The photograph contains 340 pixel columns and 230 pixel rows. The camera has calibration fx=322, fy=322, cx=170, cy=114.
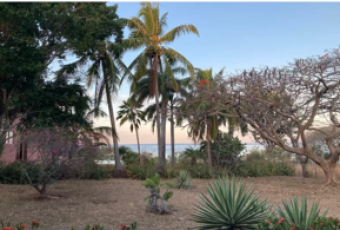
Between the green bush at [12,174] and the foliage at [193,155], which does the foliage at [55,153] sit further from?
the foliage at [193,155]

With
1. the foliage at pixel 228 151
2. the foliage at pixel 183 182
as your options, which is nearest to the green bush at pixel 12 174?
the foliage at pixel 183 182

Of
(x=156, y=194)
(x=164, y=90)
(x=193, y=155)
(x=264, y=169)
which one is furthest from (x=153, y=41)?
(x=156, y=194)

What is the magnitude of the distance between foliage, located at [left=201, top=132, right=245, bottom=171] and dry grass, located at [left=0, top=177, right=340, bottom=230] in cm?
574

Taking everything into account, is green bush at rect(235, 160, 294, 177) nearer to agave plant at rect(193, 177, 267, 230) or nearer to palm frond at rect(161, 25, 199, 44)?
palm frond at rect(161, 25, 199, 44)

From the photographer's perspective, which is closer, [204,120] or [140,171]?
[204,120]

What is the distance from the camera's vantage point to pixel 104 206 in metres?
9.18

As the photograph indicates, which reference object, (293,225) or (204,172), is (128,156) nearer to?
(204,172)

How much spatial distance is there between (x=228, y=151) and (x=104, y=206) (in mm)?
11565

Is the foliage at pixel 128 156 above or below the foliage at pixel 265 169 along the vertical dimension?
above

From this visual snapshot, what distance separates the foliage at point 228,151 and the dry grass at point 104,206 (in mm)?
5735

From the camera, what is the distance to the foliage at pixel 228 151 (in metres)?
19.5

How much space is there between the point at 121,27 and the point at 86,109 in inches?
183

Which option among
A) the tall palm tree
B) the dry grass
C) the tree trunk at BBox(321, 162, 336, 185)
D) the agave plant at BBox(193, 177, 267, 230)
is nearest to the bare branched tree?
the tree trunk at BBox(321, 162, 336, 185)

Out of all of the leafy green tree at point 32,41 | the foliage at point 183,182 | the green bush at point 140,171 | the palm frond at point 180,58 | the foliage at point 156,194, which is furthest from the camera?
the palm frond at point 180,58
